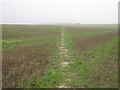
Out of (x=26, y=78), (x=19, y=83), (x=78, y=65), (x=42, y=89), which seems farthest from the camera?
(x=78, y=65)

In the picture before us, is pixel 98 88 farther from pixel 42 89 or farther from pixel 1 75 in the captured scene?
pixel 1 75

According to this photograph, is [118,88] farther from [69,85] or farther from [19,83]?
[19,83]

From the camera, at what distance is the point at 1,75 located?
847cm

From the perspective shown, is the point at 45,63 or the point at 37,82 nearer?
the point at 37,82

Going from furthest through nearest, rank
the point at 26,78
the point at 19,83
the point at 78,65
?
the point at 78,65, the point at 26,78, the point at 19,83

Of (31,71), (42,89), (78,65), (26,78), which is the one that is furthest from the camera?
(78,65)

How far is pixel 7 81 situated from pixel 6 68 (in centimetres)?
225

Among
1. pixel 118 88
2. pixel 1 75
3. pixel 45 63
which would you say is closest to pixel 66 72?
pixel 45 63

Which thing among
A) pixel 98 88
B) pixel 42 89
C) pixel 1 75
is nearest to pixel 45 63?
pixel 1 75

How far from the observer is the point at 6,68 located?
9.70m

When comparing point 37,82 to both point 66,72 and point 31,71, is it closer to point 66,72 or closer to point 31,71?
point 31,71

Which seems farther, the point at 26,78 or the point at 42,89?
the point at 26,78

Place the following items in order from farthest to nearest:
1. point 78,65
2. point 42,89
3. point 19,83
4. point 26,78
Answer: point 78,65, point 26,78, point 19,83, point 42,89

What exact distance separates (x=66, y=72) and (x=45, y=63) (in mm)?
2669
